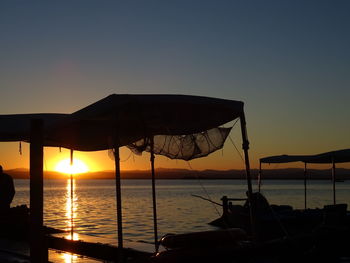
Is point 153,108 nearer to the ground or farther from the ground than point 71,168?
farther from the ground

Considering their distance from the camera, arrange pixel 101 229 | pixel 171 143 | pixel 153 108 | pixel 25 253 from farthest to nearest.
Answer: pixel 101 229 < pixel 25 253 < pixel 171 143 < pixel 153 108

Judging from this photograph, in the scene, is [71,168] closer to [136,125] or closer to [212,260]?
[136,125]

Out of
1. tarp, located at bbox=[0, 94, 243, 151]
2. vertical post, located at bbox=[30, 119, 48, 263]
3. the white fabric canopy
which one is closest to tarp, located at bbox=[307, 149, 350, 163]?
the white fabric canopy

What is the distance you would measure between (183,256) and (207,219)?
38364mm

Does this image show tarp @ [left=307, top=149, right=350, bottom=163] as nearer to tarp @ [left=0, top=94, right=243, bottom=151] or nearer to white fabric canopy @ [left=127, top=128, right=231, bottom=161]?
white fabric canopy @ [left=127, top=128, right=231, bottom=161]

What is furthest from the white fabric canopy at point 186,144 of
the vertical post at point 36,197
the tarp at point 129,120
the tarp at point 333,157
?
the tarp at point 333,157

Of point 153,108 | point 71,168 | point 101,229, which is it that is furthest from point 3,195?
point 101,229

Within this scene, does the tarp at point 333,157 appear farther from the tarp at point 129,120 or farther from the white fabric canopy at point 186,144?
the tarp at point 129,120

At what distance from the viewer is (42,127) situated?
885 centimetres

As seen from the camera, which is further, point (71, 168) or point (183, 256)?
point (71, 168)

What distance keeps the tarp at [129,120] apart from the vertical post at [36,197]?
16.2 inches

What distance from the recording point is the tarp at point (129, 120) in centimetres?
815

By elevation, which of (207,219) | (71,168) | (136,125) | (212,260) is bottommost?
(207,219)

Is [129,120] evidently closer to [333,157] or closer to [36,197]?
[36,197]
